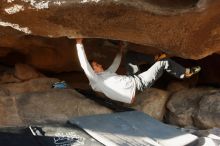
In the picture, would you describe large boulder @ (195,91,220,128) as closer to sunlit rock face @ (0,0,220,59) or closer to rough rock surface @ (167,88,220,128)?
rough rock surface @ (167,88,220,128)

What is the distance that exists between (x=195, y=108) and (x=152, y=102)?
19.4 inches

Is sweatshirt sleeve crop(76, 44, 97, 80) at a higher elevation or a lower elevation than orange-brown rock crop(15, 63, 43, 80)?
higher

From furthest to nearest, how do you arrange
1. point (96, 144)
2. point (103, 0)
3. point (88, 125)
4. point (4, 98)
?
point (4, 98) → point (88, 125) → point (96, 144) → point (103, 0)

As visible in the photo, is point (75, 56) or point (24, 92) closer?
point (24, 92)

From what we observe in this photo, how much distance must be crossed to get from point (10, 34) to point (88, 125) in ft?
3.60

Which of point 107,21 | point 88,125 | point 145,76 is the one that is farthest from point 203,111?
point 107,21

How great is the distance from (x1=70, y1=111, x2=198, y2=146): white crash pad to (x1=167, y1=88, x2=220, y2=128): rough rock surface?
1.90ft

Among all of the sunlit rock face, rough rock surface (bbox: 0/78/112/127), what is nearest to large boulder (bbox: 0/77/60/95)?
rough rock surface (bbox: 0/78/112/127)

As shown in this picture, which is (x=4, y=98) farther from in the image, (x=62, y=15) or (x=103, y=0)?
(x=103, y=0)

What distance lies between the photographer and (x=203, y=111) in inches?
173

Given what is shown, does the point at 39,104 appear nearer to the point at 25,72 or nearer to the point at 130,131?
the point at 25,72

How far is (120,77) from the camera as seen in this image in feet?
13.3

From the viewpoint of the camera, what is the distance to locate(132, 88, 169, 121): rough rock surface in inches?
181

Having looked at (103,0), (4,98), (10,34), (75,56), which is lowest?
(4,98)
